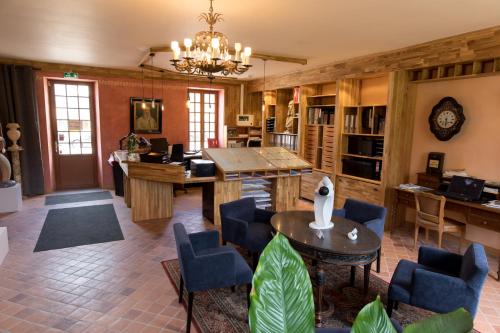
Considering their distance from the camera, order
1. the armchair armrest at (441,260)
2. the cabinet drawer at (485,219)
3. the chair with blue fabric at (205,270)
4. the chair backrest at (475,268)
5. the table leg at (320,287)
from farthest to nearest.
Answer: the cabinet drawer at (485,219), the armchair armrest at (441,260), the table leg at (320,287), the chair with blue fabric at (205,270), the chair backrest at (475,268)

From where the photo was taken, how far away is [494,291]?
11.6 feet

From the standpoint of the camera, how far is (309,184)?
23.7 feet

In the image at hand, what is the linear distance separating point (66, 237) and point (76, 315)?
2.17 meters

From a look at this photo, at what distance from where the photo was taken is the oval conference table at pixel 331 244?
2.73 m

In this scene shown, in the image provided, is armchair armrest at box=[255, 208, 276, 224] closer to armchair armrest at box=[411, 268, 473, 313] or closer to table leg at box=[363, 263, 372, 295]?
table leg at box=[363, 263, 372, 295]

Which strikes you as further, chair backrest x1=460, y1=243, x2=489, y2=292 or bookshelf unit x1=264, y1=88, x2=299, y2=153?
bookshelf unit x1=264, y1=88, x2=299, y2=153

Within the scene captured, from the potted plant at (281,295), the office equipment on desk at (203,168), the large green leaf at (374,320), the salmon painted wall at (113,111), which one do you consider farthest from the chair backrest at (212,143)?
the large green leaf at (374,320)

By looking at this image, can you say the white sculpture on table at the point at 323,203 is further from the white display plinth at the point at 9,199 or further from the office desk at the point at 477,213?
the white display plinth at the point at 9,199

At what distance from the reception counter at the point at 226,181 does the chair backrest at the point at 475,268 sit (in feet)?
10.6

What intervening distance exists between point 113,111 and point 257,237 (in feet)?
18.6

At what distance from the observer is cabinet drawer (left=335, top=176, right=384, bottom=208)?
5.53 m

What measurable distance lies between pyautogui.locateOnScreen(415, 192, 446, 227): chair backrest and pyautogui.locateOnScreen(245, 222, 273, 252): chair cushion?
216 cm

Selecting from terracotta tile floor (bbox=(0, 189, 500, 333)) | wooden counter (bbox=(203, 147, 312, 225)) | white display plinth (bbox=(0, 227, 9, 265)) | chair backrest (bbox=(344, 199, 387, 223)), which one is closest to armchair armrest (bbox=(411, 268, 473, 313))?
terracotta tile floor (bbox=(0, 189, 500, 333))

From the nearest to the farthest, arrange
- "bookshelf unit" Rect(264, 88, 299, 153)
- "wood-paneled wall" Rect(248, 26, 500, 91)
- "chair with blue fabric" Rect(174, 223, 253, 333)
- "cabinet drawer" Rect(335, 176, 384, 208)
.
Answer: "chair with blue fabric" Rect(174, 223, 253, 333), "wood-paneled wall" Rect(248, 26, 500, 91), "cabinet drawer" Rect(335, 176, 384, 208), "bookshelf unit" Rect(264, 88, 299, 153)
